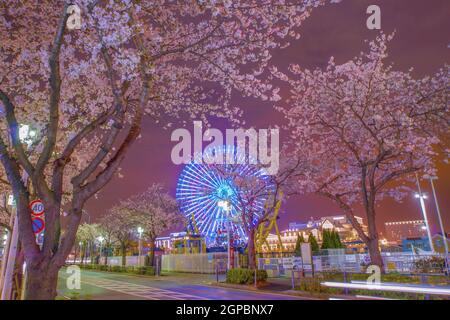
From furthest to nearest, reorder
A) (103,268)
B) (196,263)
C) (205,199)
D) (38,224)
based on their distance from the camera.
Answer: (103,268) < (205,199) < (196,263) < (38,224)

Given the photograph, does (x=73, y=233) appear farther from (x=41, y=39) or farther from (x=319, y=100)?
(x=319, y=100)

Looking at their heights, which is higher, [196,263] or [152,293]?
[196,263]

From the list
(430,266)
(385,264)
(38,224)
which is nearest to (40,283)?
(38,224)

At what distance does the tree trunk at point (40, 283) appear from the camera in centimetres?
515

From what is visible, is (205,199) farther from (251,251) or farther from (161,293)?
(161,293)

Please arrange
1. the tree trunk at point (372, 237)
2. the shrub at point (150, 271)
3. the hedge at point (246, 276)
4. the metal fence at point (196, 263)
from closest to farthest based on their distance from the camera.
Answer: the tree trunk at point (372, 237)
the hedge at point (246, 276)
the shrub at point (150, 271)
the metal fence at point (196, 263)

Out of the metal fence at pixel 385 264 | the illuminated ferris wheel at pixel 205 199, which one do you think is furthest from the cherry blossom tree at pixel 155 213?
the metal fence at pixel 385 264

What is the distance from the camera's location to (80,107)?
9.98 metres

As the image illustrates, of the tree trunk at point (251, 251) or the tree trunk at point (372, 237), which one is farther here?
the tree trunk at point (251, 251)

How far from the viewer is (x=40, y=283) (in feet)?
17.1

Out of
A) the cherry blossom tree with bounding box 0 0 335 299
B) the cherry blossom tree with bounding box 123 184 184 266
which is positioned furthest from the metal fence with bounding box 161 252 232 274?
the cherry blossom tree with bounding box 0 0 335 299

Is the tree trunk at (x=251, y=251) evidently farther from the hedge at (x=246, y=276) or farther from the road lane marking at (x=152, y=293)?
the road lane marking at (x=152, y=293)
